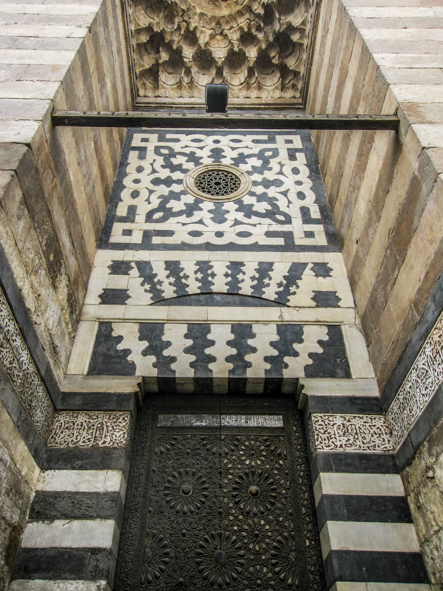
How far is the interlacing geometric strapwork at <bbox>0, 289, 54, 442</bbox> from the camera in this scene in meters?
2.72

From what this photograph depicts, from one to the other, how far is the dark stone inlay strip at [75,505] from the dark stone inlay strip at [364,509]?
1.24 metres

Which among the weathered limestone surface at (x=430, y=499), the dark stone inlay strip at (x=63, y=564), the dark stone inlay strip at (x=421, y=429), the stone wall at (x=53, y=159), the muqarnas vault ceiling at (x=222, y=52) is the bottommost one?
the dark stone inlay strip at (x=63, y=564)

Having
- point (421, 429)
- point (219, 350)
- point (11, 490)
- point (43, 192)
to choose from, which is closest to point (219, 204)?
point (219, 350)

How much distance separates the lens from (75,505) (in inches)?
116

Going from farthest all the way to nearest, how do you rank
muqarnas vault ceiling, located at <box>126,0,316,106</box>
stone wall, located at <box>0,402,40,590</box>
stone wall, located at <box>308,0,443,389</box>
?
muqarnas vault ceiling, located at <box>126,0,316,106</box>, stone wall, located at <box>308,0,443,389</box>, stone wall, located at <box>0,402,40,590</box>

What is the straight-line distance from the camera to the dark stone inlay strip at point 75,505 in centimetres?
291

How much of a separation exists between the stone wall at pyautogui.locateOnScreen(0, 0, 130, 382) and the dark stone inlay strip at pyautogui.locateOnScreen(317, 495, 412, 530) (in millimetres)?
1918

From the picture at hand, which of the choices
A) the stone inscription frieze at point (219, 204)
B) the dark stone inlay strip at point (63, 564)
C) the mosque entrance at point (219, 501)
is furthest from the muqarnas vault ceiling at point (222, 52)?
the dark stone inlay strip at point (63, 564)

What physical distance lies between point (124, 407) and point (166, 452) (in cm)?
43

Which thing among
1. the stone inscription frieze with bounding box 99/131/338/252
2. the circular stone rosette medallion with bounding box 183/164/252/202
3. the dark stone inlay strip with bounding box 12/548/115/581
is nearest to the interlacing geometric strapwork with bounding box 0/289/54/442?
the dark stone inlay strip with bounding box 12/548/115/581

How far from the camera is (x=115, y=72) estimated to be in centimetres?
518

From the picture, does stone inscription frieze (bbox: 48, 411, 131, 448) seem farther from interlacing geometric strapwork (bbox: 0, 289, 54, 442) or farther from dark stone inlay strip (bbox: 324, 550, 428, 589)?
dark stone inlay strip (bbox: 324, 550, 428, 589)

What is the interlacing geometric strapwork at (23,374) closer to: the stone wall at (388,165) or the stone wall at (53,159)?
the stone wall at (53,159)

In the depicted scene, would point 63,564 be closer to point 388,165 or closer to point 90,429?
point 90,429
